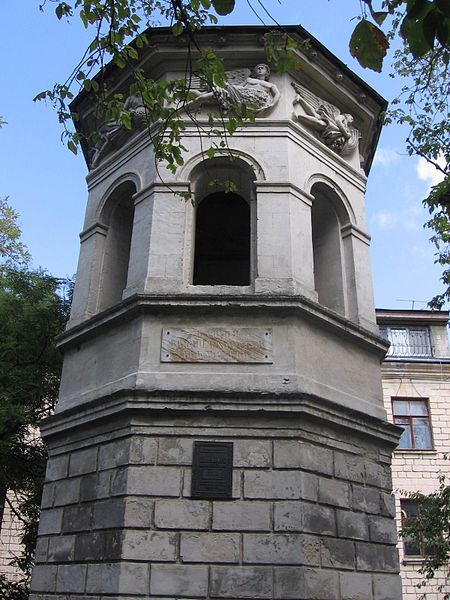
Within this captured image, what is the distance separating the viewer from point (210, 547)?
6.80 metres

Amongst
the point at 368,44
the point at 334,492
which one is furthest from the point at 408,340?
the point at 368,44

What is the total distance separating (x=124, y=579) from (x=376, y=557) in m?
3.11

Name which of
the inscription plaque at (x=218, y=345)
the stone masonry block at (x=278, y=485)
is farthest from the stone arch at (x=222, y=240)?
the stone masonry block at (x=278, y=485)

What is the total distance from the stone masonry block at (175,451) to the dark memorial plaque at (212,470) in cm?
8

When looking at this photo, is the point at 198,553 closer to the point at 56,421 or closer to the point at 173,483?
the point at 173,483

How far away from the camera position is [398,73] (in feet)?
45.9

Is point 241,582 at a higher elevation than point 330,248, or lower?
lower

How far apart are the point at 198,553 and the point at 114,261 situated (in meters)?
4.95

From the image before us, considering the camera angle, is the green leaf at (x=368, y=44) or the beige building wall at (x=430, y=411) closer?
the green leaf at (x=368, y=44)

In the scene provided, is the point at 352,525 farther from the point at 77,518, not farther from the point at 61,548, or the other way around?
the point at 61,548

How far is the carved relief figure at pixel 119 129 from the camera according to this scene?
9.91m

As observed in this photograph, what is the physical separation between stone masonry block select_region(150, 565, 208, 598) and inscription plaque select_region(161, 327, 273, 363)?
233cm

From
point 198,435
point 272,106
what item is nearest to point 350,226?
point 272,106

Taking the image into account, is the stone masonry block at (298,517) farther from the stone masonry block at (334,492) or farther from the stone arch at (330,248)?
the stone arch at (330,248)
